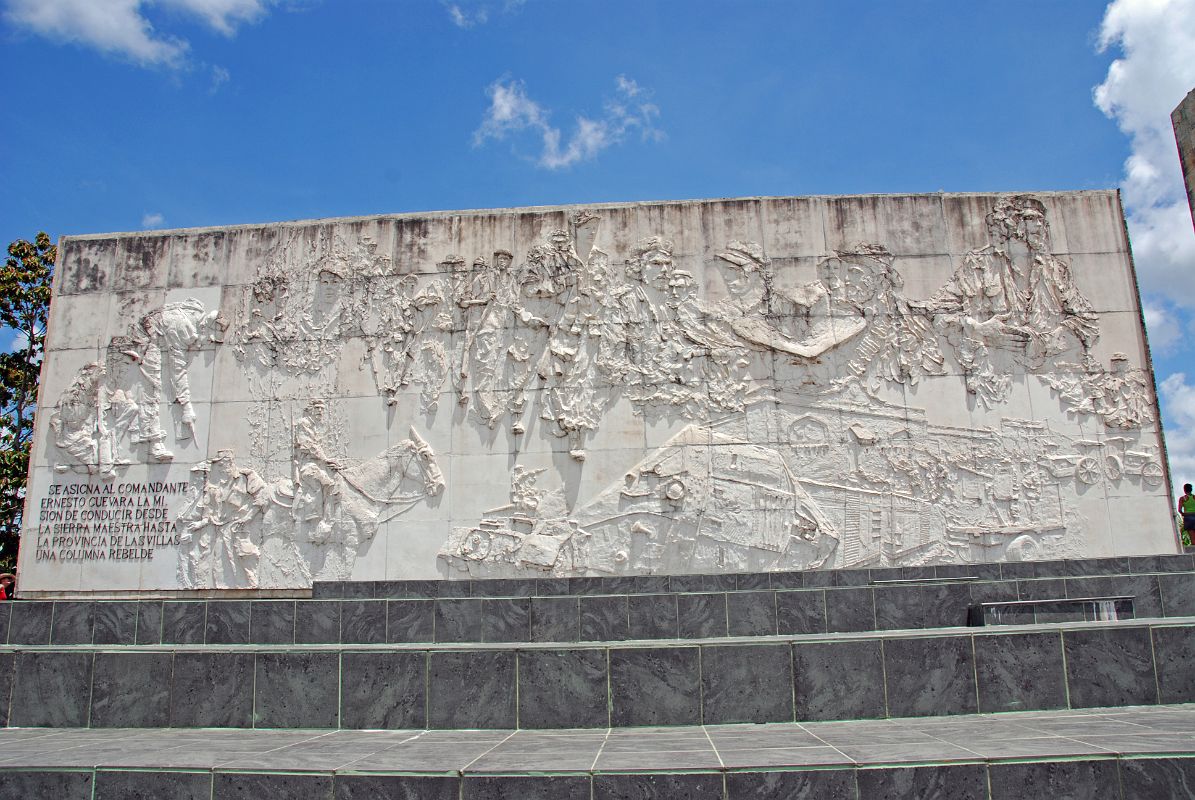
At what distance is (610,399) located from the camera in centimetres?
1138

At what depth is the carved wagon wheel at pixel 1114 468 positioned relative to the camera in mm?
11102

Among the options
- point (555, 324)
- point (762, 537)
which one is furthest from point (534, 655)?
point (555, 324)

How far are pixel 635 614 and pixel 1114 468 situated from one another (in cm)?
722

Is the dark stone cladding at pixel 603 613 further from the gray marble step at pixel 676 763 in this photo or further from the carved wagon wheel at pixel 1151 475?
the gray marble step at pixel 676 763

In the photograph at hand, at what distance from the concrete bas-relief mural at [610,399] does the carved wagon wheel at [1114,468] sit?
0.04 m

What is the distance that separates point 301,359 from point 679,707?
8879 millimetres

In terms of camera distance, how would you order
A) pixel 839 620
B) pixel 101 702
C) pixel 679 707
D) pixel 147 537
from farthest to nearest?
1. pixel 147 537
2. pixel 839 620
3. pixel 101 702
4. pixel 679 707

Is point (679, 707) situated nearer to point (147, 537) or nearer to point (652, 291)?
point (652, 291)

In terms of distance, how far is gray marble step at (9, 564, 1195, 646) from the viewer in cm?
718

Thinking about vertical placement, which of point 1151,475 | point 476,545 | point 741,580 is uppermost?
point 1151,475

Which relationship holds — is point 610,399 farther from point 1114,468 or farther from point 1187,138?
point 1187,138

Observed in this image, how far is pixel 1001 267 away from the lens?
11766 millimetres

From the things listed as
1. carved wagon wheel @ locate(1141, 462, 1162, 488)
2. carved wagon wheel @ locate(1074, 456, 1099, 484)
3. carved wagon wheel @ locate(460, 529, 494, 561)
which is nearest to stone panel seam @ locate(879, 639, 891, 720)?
carved wagon wheel @ locate(460, 529, 494, 561)

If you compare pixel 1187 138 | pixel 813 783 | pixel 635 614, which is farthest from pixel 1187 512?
pixel 813 783
